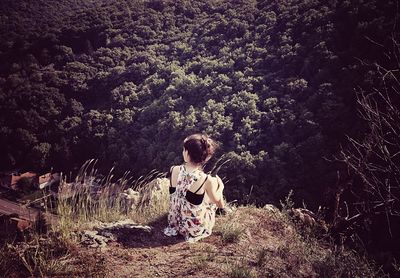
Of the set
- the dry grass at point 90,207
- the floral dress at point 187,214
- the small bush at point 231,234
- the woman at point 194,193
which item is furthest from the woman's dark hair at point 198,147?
the dry grass at point 90,207

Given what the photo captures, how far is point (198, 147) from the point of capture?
8.30 feet

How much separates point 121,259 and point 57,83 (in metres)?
35.7

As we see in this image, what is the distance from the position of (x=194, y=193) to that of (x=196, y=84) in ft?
90.1

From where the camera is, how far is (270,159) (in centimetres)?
1933

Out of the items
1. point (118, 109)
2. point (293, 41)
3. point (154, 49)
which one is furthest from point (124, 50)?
point (293, 41)

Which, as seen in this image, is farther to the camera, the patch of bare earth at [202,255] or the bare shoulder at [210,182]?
the bare shoulder at [210,182]

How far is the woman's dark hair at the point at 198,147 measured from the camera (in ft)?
8.29

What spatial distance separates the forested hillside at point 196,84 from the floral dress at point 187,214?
1290 cm

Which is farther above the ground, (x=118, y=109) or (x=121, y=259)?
(x=121, y=259)

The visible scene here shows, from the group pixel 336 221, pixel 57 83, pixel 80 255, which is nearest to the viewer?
pixel 80 255

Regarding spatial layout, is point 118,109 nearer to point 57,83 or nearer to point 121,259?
point 57,83

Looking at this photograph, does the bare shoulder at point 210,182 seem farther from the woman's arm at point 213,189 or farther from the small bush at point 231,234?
the small bush at point 231,234

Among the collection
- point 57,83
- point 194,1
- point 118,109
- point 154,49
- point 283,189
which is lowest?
point 283,189

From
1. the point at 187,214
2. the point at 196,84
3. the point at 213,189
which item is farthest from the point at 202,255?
the point at 196,84
